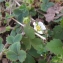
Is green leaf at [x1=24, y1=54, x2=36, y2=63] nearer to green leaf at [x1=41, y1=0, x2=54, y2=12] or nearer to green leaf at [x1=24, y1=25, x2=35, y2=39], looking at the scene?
green leaf at [x1=24, y1=25, x2=35, y2=39]

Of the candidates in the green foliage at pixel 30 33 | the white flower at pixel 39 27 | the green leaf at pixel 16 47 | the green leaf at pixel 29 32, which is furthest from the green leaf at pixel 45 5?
the green leaf at pixel 16 47

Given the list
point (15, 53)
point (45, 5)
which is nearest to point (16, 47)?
point (15, 53)

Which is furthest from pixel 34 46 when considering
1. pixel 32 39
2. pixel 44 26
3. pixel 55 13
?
pixel 55 13

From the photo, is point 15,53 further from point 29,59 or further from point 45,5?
point 45,5

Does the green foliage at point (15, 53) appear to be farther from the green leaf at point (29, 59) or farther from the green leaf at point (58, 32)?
the green leaf at point (58, 32)

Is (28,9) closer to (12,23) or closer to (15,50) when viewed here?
(12,23)
